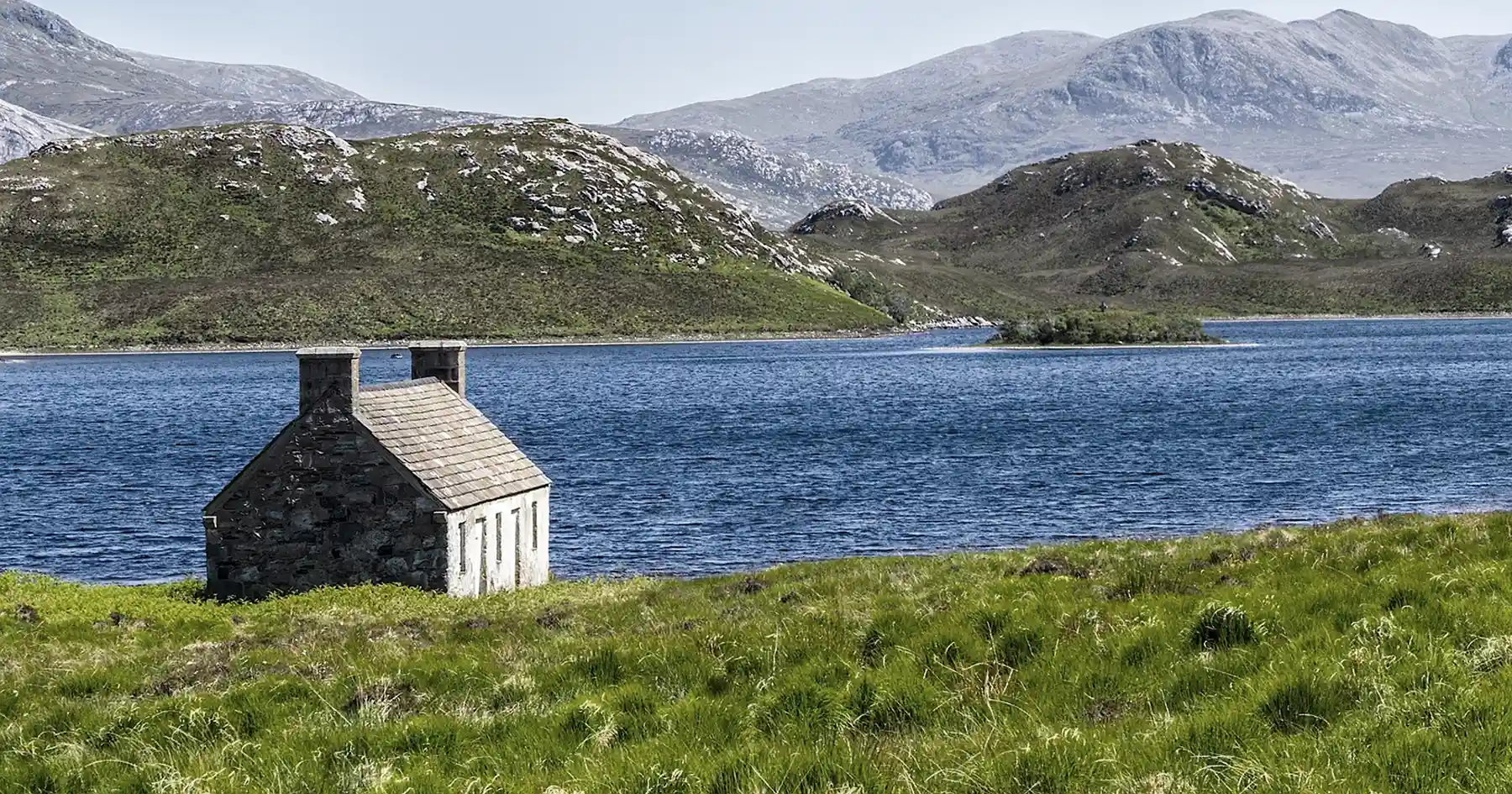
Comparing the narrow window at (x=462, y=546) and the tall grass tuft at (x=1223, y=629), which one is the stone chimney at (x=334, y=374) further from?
the tall grass tuft at (x=1223, y=629)

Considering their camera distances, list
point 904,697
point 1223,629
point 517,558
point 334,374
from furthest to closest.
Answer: point 517,558 < point 334,374 < point 1223,629 < point 904,697

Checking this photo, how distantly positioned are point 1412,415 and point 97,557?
273ft

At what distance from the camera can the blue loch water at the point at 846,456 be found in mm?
50219

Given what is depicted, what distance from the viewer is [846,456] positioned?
77062mm

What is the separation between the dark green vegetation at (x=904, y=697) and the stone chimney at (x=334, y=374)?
31.4 ft

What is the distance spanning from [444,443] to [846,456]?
156 feet

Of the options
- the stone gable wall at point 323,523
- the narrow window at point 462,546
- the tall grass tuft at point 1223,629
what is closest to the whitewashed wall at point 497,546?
the narrow window at point 462,546

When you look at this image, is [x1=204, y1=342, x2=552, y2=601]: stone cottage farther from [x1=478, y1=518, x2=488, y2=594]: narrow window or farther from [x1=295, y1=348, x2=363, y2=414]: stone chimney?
[x1=478, y1=518, x2=488, y2=594]: narrow window

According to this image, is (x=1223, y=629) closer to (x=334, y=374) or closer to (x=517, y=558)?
(x=334, y=374)

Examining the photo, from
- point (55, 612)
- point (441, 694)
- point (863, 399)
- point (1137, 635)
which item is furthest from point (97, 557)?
point (863, 399)

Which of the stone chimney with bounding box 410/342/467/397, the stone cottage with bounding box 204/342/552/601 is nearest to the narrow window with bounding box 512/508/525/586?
the stone cottage with bounding box 204/342/552/601

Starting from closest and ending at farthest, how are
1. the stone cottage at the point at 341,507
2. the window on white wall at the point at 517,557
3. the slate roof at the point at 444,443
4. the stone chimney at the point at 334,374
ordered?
the stone cottage at the point at 341,507, the stone chimney at the point at 334,374, the slate roof at the point at 444,443, the window on white wall at the point at 517,557

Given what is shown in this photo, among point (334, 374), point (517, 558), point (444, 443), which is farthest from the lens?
point (517, 558)

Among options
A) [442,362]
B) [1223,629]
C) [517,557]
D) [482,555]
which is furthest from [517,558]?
[1223,629]
